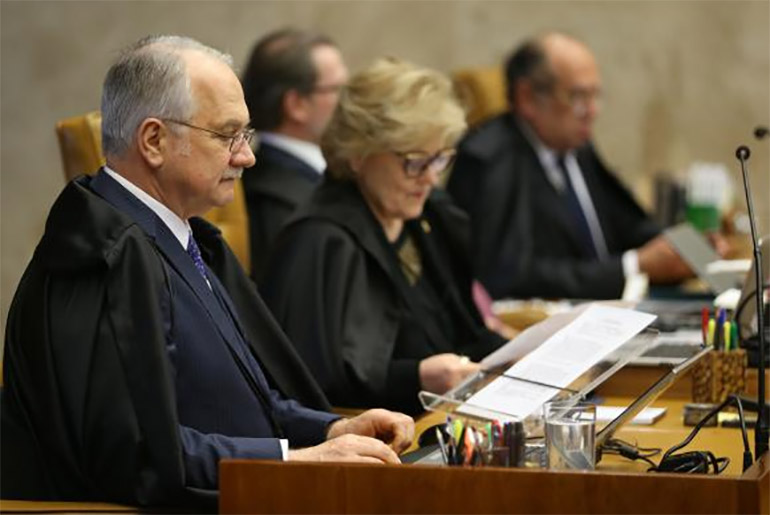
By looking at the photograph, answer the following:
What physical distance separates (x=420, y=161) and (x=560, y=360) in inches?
45.1

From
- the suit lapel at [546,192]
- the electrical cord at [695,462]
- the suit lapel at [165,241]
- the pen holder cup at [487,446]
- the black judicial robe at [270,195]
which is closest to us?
the pen holder cup at [487,446]

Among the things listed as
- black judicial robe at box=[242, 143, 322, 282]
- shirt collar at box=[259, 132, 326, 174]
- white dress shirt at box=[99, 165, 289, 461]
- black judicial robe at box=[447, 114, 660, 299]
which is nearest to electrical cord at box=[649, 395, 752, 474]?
white dress shirt at box=[99, 165, 289, 461]

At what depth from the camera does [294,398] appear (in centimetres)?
351

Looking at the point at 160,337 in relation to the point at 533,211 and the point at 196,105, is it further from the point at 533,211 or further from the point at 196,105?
the point at 533,211

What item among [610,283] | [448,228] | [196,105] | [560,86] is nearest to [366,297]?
[448,228]

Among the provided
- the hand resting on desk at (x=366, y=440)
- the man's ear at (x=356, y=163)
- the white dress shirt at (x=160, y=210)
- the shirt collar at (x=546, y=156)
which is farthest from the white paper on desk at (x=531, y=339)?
the shirt collar at (x=546, y=156)

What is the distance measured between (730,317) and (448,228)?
3.08 feet

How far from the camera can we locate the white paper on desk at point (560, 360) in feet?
10.3

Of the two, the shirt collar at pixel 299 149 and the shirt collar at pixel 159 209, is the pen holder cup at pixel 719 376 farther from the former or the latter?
the shirt collar at pixel 299 149

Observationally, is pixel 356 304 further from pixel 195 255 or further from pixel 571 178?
pixel 571 178

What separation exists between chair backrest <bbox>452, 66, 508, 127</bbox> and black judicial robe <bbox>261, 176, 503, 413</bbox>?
10.1ft

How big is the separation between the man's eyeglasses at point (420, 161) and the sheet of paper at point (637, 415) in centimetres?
94

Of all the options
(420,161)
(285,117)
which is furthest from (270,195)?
(420,161)

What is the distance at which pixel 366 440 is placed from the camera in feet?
9.41
